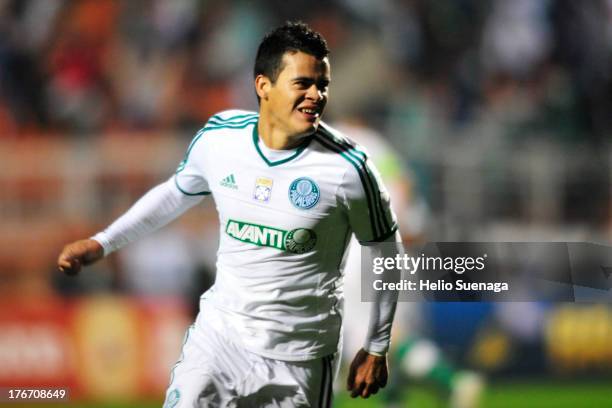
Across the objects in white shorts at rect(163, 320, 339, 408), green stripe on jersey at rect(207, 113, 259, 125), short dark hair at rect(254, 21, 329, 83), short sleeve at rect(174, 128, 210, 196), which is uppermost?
short dark hair at rect(254, 21, 329, 83)

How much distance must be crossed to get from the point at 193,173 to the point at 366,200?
79 cm

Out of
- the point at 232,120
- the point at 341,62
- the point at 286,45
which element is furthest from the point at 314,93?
the point at 341,62

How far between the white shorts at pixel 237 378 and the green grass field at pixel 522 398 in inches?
156

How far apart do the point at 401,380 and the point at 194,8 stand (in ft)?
19.4

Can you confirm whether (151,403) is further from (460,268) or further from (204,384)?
(204,384)

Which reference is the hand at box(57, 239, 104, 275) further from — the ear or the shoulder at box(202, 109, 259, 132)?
the ear

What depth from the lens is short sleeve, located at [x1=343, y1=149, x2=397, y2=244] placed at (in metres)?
4.41

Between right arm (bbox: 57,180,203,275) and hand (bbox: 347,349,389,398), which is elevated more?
right arm (bbox: 57,180,203,275)

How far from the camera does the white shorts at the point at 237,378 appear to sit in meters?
4.37

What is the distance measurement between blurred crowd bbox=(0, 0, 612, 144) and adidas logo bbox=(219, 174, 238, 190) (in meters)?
6.55

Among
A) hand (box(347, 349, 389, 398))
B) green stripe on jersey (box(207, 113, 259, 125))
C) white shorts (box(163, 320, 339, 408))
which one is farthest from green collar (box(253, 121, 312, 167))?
hand (box(347, 349, 389, 398))

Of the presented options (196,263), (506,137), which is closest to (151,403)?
(196,263)

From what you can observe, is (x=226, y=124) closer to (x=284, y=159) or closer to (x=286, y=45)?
(x=284, y=159)

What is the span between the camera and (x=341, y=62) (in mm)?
11633
